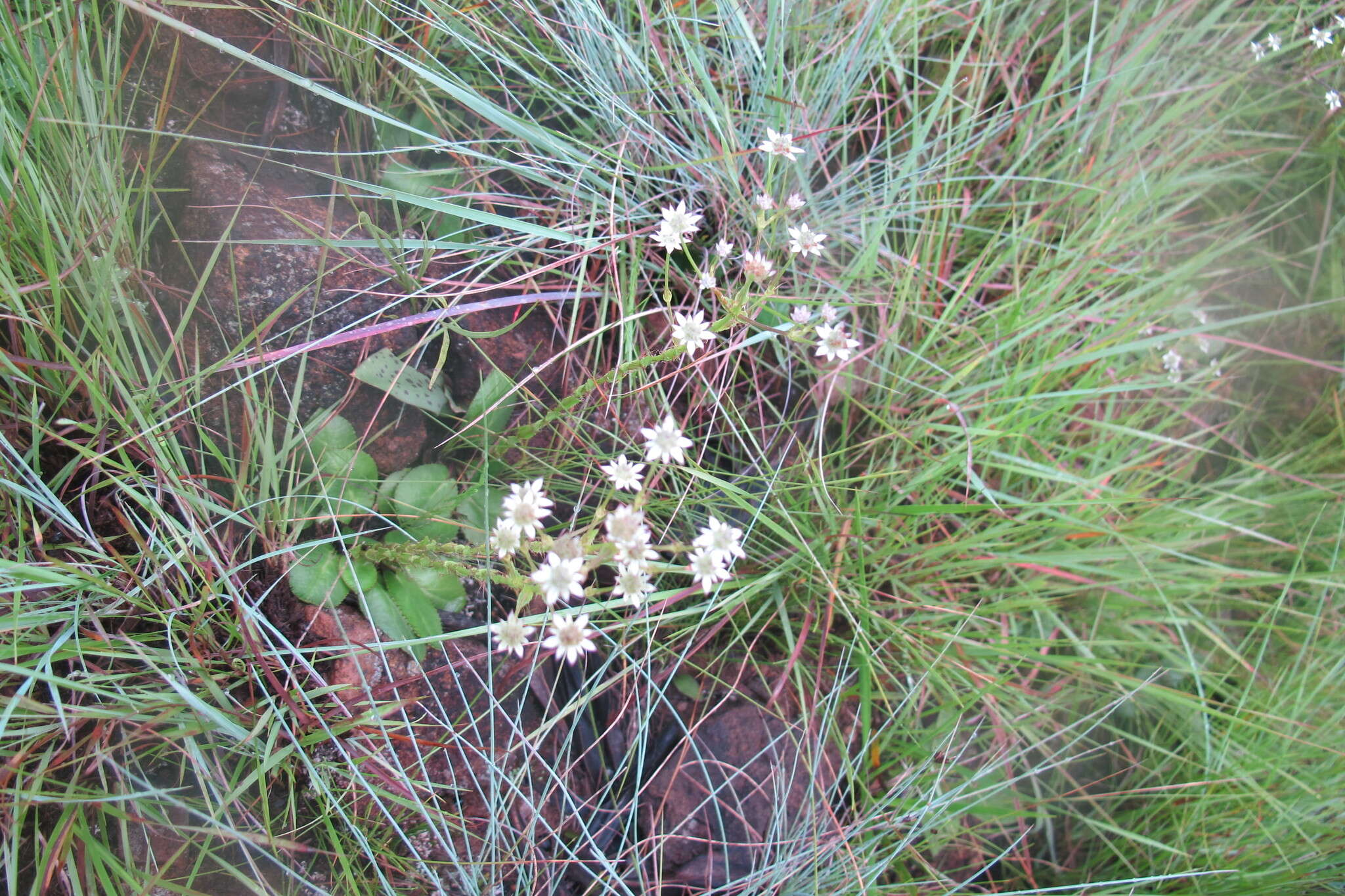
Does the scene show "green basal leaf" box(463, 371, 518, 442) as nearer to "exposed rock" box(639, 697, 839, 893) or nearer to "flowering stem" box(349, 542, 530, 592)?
"flowering stem" box(349, 542, 530, 592)

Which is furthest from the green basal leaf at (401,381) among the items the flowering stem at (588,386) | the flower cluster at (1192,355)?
the flower cluster at (1192,355)

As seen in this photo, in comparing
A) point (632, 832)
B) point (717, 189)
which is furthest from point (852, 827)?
point (717, 189)

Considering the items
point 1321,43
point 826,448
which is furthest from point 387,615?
point 1321,43

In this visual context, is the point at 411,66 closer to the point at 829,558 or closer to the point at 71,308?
the point at 71,308

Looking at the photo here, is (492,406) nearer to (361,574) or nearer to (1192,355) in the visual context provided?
(361,574)

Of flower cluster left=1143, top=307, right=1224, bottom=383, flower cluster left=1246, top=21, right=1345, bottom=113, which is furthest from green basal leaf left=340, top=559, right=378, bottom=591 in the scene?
flower cluster left=1246, top=21, right=1345, bottom=113
